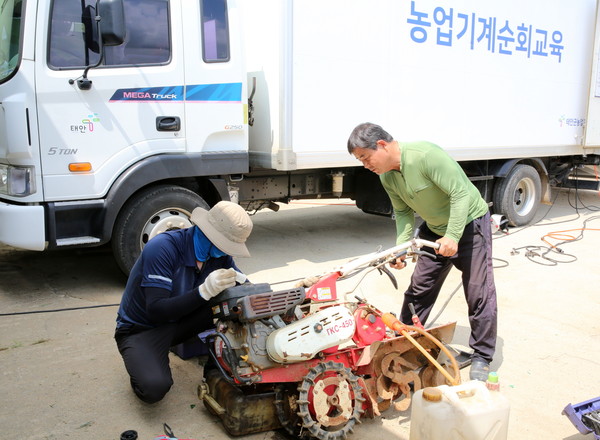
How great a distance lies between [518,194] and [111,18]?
6.41 metres

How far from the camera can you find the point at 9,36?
4465mm

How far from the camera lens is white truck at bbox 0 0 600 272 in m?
4.36

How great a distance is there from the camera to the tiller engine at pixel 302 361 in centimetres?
264

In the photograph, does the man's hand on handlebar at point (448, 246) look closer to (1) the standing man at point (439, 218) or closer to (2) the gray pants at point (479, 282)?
(1) the standing man at point (439, 218)

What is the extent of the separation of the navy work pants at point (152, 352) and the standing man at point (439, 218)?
1.31 m

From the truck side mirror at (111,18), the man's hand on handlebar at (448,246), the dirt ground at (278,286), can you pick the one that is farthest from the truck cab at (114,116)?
the man's hand on handlebar at (448,246)

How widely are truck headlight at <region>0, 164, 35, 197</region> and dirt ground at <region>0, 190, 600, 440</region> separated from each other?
0.95 meters

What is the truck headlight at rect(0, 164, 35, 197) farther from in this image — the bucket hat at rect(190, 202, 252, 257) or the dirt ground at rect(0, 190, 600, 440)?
the bucket hat at rect(190, 202, 252, 257)

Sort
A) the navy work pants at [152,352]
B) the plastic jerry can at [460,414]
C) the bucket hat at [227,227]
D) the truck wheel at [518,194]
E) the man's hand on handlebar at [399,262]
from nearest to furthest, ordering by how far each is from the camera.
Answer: the plastic jerry can at [460,414] → the bucket hat at [227,227] → the navy work pants at [152,352] → the man's hand on handlebar at [399,262] → the truck wheel at [518,194]

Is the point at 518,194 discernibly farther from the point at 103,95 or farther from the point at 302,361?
the point at 302,361

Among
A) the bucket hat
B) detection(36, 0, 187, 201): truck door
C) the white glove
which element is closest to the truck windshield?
detection(36, 0, 187, 201): truck door

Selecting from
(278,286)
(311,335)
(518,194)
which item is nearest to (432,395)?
(311,335)

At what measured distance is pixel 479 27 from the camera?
21.9ft

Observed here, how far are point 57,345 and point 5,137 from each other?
67.1 inches
